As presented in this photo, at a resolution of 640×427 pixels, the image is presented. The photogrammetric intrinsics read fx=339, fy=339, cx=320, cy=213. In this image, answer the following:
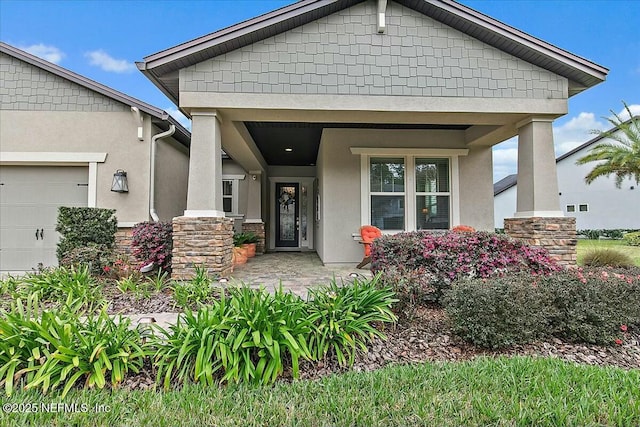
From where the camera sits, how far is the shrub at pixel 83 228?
637cm

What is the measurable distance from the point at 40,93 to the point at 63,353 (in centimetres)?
738

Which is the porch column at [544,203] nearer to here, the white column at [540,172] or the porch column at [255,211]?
the white column at [540,172]

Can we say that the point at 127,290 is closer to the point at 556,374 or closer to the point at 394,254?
the point at 394,254

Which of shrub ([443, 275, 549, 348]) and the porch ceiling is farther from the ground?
the porch ceiling

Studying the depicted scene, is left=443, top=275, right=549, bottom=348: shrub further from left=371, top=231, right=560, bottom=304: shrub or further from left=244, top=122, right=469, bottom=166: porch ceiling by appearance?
left=244, top=122, right=469, bottom=166: porch ceiling

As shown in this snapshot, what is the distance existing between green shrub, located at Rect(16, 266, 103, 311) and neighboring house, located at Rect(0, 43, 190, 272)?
228cm

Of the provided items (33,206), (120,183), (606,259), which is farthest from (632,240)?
(33,206)

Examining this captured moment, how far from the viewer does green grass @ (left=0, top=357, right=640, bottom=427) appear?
2.26 metres

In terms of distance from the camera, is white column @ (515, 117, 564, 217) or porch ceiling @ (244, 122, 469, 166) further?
porch ceiling @ (244, 122, 469, 166)

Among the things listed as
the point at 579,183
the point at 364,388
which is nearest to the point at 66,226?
the point at 364,388

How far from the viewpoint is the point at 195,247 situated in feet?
19.7

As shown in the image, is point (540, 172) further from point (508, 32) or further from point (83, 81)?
point (83, 81)

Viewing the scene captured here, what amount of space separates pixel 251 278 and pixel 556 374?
196 inches

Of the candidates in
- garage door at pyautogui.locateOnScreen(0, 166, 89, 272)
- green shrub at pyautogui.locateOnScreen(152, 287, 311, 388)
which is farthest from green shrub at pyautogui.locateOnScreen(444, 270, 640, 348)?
garage door at pyautogui.locateOnScreen(0, 166, 89, 272)
